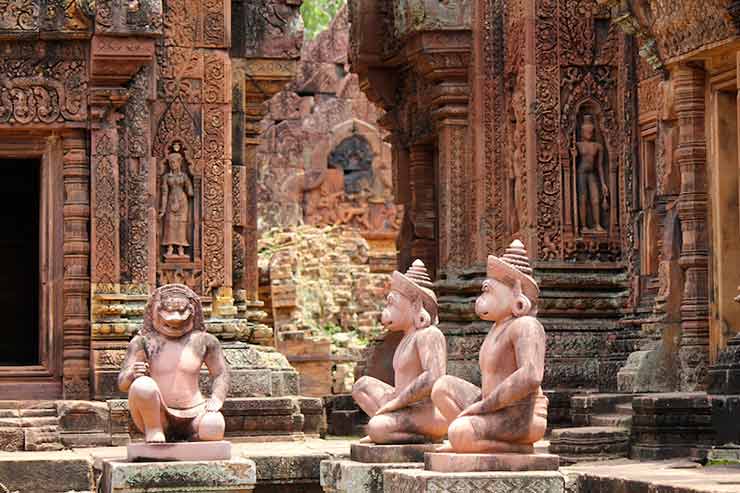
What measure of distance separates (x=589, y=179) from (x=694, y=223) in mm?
4482

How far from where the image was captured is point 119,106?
1920cm

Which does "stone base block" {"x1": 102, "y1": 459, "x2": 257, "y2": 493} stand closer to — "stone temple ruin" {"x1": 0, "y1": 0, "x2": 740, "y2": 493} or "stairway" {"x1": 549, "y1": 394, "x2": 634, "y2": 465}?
"stone temple ruin" {"x1": 0, "y1": 0, "x2": 740, "y2": 493}

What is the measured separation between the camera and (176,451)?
43.4ft

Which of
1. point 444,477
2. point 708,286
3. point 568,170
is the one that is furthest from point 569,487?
point 568,170

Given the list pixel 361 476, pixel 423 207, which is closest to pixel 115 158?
pixel 361 476

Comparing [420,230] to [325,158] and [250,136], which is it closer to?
[250,136]

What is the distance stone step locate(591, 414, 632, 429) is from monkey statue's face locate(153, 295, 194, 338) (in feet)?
15.7

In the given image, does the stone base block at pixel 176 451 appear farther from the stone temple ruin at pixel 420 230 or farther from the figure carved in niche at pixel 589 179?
the figure carved in niche at pixel 589 179

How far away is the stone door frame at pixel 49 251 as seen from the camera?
19.2 metres

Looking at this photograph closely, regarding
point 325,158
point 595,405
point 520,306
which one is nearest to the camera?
point 520,306

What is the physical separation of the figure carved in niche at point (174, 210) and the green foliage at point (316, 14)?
38402 millimetres

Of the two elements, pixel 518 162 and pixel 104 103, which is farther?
pixel 518 162

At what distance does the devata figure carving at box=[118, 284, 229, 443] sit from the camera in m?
13.3

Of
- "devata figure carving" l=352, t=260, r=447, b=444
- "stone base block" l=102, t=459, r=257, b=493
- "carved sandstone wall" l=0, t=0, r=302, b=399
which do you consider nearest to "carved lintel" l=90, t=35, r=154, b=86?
"carved sandstone wall" l=0, t=0, r=302, b=399
